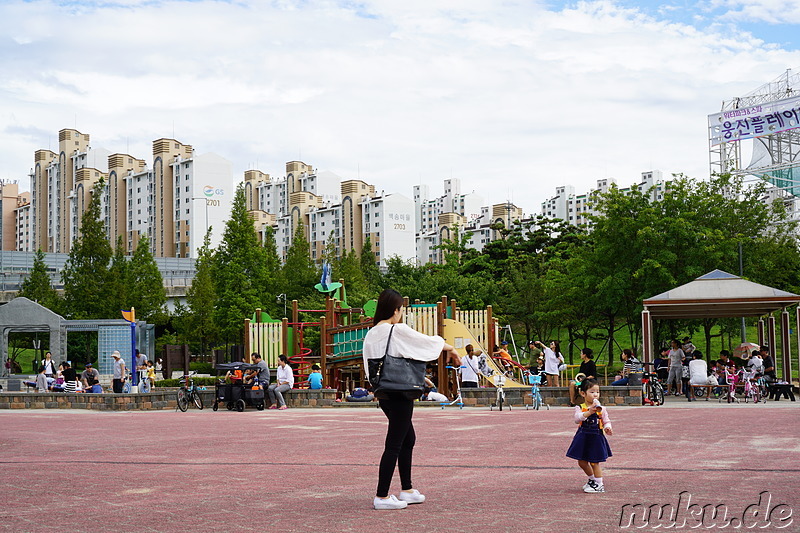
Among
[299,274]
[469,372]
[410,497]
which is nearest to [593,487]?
[410,497]

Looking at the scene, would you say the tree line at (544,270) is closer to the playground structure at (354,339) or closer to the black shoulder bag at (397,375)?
the playground structure at (354,339)

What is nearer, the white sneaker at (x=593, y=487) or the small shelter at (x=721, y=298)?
the white sneaker at (x=593, y=487)

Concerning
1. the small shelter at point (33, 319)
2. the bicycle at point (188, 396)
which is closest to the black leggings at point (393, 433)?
the bicycle at point (188, 396)

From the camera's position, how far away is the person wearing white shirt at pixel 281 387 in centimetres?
2194

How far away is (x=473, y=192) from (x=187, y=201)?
8116 cm

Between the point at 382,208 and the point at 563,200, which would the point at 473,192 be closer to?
the point at 563,200

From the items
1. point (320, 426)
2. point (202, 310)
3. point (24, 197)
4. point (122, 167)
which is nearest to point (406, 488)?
point (320, 426)

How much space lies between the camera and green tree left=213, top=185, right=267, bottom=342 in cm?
4500

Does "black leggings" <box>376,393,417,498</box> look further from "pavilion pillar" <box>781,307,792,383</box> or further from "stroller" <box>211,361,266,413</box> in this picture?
"pavilion pillar" <box>781,307,792,383</box>

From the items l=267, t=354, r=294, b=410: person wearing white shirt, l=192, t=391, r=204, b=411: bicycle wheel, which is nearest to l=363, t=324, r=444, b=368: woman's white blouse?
l=267, t=354, r=294, b=410: person wearing white shirt

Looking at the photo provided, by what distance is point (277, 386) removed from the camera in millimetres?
22000

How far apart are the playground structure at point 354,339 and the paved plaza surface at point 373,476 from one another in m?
8.59

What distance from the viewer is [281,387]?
2211 cm

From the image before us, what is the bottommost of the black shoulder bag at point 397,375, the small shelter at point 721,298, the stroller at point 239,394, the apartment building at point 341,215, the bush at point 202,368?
the bush at point 202,368
